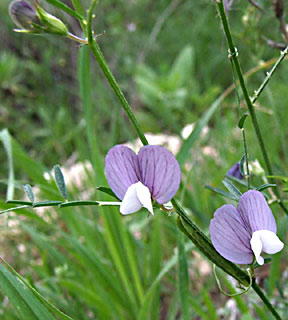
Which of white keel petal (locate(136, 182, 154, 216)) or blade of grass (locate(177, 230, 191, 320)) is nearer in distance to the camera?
white keel petal (locate(136, 182, 154, 216))

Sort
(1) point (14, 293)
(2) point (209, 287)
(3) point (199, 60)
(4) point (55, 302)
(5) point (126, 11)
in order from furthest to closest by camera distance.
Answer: (5) point (126, 11) < (3) point (199, 60) < (2) point (209, 287) < (4) point (55, 302) < (1) point (14, 293)

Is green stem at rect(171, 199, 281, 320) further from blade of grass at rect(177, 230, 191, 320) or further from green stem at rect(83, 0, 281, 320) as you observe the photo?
blade of grass at rect(177, 230, 191, 320)

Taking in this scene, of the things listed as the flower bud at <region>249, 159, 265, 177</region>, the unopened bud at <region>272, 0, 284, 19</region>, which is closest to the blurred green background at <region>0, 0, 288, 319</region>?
the unopened bud at <region>272, 0, 284, 19</region>

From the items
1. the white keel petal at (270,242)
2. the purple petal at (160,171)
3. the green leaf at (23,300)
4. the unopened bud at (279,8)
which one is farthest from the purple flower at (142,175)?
the unopened bud at (279,8)

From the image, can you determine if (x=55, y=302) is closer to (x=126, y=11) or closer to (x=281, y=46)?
(x=281, y=46)

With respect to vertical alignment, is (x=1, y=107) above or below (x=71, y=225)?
above

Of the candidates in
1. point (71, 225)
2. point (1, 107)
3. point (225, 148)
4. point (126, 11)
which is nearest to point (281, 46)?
point (71, 225)

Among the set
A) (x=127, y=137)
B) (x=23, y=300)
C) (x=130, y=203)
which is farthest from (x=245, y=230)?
(x=127, y=137)
